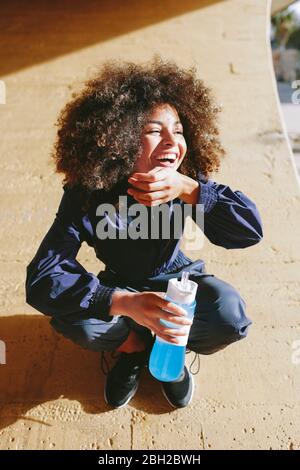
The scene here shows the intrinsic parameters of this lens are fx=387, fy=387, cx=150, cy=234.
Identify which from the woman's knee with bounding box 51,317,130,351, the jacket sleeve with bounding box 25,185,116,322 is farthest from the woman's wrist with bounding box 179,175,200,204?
the woman's knee with bounding box 51,317,130,351

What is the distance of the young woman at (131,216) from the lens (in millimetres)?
1292

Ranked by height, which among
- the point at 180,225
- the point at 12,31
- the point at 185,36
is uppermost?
the point at 12,31

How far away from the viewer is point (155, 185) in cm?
121

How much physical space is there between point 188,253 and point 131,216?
0.99 m

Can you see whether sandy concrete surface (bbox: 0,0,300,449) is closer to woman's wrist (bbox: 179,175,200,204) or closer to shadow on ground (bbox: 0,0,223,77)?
shadow on ground (bbox: 0,0,223,77)

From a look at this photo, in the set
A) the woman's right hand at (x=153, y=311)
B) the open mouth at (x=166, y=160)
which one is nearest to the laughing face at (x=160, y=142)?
the open mouth at (x=166, y=160)

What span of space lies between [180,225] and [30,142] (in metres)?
2.20

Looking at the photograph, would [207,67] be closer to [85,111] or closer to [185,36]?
[185,36]

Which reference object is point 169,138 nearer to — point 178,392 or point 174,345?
point 174,345

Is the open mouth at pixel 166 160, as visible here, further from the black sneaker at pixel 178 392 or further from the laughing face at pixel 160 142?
the black sneaker at pixel 178 392

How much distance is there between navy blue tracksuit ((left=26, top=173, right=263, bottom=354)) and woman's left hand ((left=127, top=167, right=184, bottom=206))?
4.5 inches

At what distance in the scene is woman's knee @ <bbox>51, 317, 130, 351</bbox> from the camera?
1450mm

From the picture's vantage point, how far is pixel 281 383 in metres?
1.74
